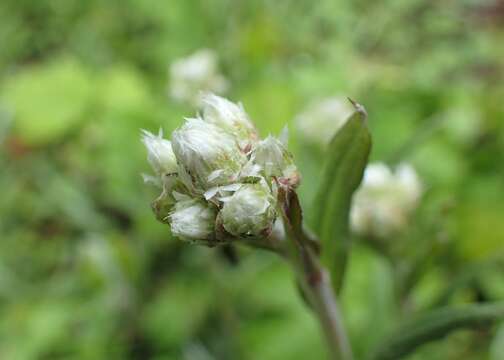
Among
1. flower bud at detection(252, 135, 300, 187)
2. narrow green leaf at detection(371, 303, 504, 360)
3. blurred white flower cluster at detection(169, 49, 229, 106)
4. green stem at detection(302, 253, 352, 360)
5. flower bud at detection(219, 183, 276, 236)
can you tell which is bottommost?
narrow green leaf at detection(371, 303, 504, 360)

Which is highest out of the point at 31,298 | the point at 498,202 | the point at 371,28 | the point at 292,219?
the point at 371,28

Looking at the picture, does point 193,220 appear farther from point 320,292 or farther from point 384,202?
point 384,202

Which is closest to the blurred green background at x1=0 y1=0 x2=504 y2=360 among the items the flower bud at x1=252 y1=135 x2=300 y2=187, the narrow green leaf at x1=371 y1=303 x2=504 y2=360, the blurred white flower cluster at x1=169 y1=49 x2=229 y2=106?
the narrow green leaf at x1=371 y1=303 x2=504 y2=360

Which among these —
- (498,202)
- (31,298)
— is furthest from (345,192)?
(31,298)

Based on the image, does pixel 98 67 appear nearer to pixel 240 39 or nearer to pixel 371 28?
pixel 240 39

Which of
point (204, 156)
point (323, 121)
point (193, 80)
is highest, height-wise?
point (193, 80)

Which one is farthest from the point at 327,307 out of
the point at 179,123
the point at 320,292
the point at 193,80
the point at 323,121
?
the point at 179,123

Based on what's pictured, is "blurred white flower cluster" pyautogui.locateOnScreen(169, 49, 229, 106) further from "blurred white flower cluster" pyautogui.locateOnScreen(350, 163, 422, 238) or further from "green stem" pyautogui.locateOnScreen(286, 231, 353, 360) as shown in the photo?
"green stem" pyautogui.locateOnScreen(286, 231, 353, 360)
